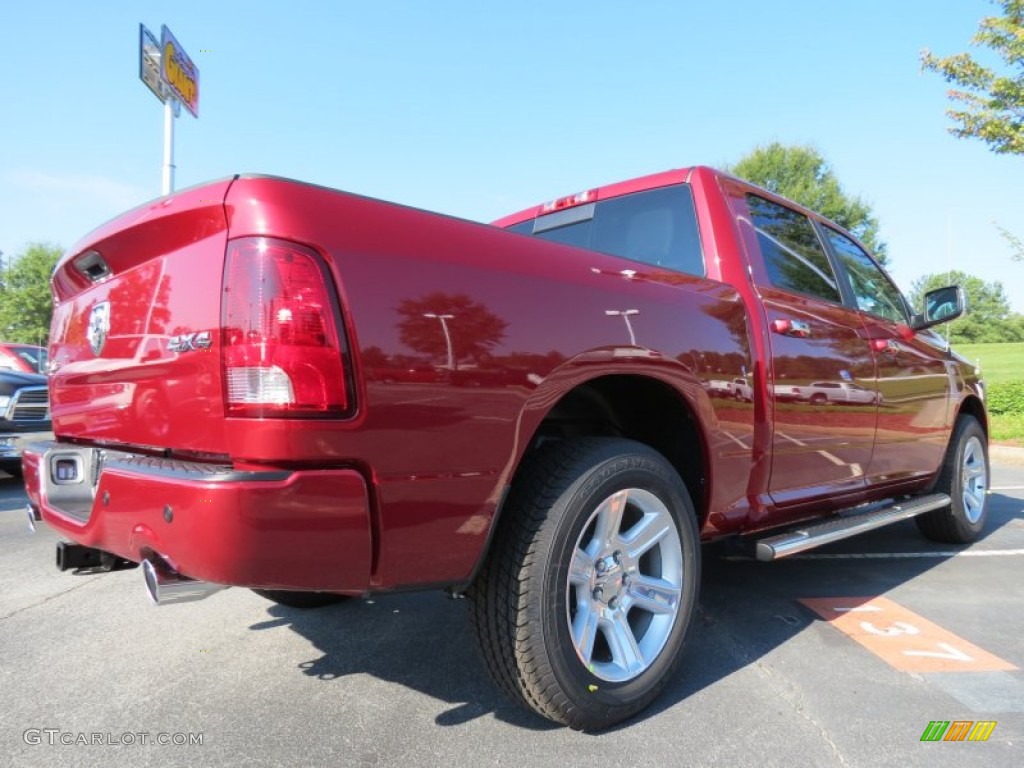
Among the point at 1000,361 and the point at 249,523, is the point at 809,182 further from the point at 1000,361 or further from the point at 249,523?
the point at 249,523

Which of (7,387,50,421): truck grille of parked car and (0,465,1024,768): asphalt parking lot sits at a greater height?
(7,387,50,421): truck grille of parked car

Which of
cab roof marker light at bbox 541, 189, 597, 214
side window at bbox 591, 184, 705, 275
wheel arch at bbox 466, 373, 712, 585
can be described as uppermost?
cab roof marker light at bbox 541, 189, 597, 214

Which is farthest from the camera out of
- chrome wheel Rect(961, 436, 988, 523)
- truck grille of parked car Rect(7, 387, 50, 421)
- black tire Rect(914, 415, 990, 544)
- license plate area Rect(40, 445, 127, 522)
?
truck grille of parked car Rect(7, 387, 50, 421)

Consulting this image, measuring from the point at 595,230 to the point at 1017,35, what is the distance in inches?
378

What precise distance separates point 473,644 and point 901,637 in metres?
1.90

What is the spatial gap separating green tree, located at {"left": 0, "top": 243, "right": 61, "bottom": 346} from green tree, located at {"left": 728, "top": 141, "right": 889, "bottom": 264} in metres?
45.5

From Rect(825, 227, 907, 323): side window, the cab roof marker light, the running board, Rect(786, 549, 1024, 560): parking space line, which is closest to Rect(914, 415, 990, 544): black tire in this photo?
Rect(786, 549, 1024, 560): parking space line

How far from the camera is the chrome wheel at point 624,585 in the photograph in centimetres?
210

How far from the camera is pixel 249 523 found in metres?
1.52

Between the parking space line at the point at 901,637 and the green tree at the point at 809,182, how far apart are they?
29.3 m

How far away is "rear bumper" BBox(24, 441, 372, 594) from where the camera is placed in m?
1.52

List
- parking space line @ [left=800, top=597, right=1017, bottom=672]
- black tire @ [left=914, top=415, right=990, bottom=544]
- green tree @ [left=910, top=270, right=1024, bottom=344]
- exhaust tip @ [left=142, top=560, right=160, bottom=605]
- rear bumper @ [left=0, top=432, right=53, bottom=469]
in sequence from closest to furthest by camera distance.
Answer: exhaust tip @ [left=142, top=560, right=160, bottom=605], parking space line @ [left=800, top=597, right=1017, bottom=672], black tire @ [left=914, top=415, right=990, bottom=544], rear bumper @ [left=0, top=432, right=53, bottom=469], green tree @ [left=910, top=270, right=1024, bottom=344]

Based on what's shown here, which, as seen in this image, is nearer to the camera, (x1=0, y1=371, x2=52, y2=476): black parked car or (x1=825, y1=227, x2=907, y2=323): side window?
(x1=825, y1=227, x2=907, y2=323): side window

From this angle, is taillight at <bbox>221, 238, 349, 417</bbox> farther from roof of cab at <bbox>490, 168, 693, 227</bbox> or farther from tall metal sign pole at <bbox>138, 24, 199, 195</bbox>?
tall metal sign pole at <bbox>138, 24, 199, 195</bbox>
